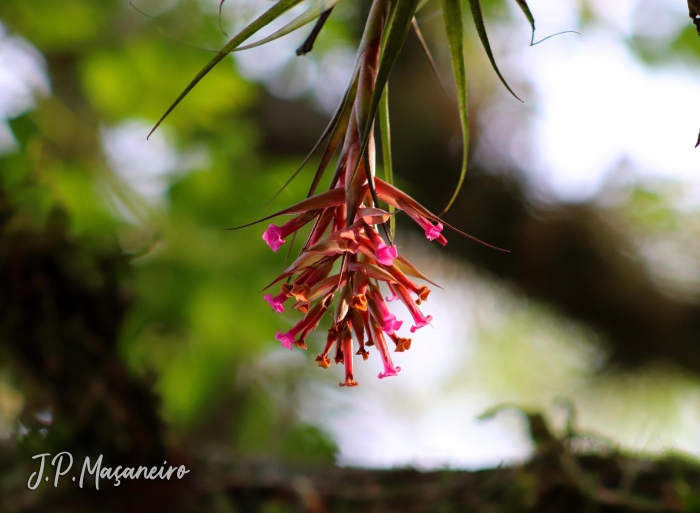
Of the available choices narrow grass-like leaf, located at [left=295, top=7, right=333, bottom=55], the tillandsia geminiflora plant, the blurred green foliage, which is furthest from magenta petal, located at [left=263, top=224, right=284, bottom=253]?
the blurred green foliage

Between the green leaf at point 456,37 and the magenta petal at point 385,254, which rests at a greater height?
the green leaf at point 456,37

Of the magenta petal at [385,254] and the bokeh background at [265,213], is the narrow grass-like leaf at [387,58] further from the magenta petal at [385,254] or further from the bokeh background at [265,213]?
the bokeh background at [265,213]

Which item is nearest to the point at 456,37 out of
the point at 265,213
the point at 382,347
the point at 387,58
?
the point at 387,58

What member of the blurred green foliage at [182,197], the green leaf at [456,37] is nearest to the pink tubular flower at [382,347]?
the green leaf at [456,37]

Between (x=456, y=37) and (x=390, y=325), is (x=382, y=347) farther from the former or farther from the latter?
(x=456, y=37)

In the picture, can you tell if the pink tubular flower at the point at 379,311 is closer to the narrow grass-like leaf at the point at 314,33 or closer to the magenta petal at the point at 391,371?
the magenta petal at the point at 391,371

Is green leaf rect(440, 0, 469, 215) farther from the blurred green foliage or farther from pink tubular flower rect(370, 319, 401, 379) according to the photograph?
the blurred green foliage

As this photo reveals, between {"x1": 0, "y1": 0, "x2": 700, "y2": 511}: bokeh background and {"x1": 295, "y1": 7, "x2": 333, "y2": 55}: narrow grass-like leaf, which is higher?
{"x1": 0, "y1": 0, "x2": 700, "y2": 511}: bokeh background

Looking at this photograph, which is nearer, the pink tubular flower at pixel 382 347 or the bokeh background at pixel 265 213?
the pink tubular flower at pixel 382 347

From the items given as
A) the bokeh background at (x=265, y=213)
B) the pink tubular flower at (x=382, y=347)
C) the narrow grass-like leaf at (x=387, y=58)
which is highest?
the bokeh background at (x=265, y=213)
